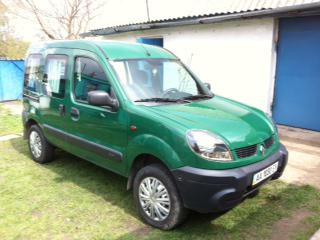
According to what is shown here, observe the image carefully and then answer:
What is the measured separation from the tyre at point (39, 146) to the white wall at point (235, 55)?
5.10 metres

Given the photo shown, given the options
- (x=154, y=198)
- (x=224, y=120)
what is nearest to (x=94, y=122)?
(x=154, y=198)

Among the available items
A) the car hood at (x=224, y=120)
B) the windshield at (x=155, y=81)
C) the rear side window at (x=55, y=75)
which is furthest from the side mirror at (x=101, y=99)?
the rear side window at (x=55, y=75)

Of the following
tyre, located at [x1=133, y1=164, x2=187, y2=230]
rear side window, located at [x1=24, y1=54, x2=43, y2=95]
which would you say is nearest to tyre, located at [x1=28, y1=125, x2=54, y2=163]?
rear side window, located at [x1=24, y1=54, x2=43, y2=95]

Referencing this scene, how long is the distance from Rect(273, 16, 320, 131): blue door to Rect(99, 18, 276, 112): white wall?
243 millimetres

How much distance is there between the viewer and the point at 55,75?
5348 mm

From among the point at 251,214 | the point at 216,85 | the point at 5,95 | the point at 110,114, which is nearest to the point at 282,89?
the point at 216,85

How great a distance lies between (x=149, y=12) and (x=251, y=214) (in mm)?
10444

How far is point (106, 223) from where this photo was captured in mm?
3984

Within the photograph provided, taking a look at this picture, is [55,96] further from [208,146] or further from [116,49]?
[208,146]

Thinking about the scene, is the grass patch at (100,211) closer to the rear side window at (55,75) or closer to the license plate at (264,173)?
the license plate at (264,173)

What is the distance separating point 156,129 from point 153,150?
→ 0.23 m

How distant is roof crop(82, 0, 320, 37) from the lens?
7488 mm

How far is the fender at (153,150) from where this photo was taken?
348cm

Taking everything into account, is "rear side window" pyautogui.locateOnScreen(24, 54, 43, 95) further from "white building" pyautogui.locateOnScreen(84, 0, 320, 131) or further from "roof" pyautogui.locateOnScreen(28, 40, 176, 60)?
"white building" pyautogui.locateOnScreen(84, 0, 320, 131)
